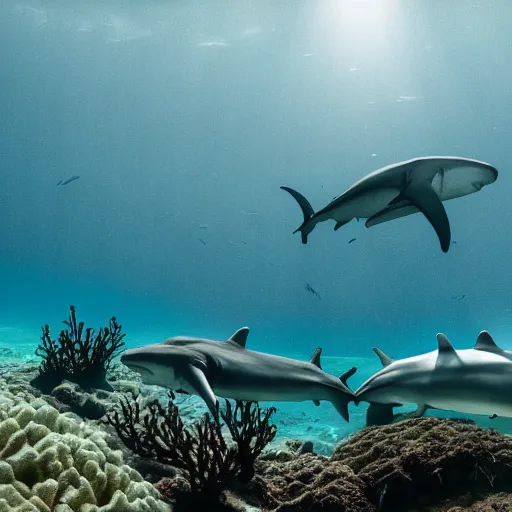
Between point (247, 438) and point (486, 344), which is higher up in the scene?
point (486, 344)

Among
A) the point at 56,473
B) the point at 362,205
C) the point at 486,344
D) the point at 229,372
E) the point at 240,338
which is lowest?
the point at 56,473

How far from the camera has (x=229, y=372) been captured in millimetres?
6066

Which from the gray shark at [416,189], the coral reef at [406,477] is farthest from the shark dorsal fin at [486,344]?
the gray shark at [416,189]

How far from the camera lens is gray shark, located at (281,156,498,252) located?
5.95 m

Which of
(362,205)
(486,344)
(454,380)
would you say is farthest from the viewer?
(362,205)

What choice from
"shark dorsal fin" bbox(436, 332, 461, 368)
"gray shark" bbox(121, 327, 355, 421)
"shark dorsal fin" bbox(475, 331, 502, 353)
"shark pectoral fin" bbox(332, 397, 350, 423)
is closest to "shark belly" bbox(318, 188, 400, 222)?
"shark dorsal fin" bbox(436, 332, 461, 368)

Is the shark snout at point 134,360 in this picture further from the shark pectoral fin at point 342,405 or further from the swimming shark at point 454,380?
the swimming shark at point 454,380

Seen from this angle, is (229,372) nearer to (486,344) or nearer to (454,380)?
(454,380)

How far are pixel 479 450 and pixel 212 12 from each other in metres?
44.5

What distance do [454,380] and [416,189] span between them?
258 centimetres

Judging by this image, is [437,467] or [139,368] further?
[139,368]

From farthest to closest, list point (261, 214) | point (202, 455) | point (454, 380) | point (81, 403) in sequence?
point (261, 214), point (81, 403), point (454, 380), point (202, 455)

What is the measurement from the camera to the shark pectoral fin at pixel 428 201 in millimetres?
5973

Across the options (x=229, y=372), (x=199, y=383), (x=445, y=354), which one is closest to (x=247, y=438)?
(x=229, y=372)
